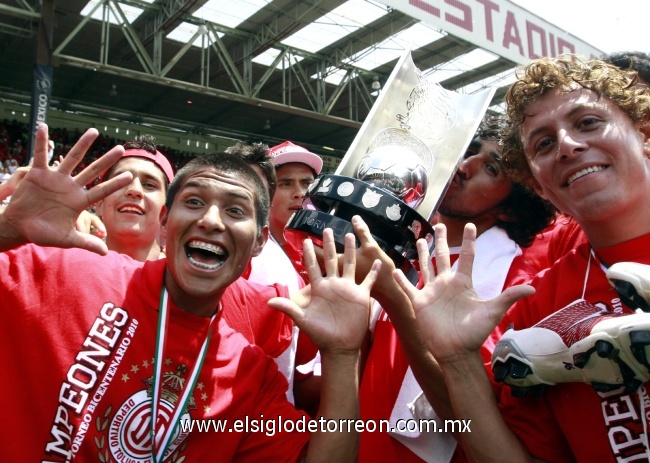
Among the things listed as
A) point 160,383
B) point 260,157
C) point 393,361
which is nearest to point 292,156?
point 260,157

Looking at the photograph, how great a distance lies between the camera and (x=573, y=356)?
132cm

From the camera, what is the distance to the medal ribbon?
1.54 meters

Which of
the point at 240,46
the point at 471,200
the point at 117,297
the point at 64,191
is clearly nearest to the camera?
the point at 64,191

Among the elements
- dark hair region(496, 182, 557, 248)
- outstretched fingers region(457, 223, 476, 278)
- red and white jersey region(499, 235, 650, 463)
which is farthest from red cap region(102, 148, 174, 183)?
red and white jersey region(499, 235, 650, 463)

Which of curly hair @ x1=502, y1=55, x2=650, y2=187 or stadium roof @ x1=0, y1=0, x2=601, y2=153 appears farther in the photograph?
stadium roof @ x1=0, y1=0, x2=601, y2=153

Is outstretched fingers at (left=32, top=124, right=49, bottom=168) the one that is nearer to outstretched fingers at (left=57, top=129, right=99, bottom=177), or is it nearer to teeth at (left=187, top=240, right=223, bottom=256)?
outstretched fingers at (left=57, top=129, right=99, bottom=177)

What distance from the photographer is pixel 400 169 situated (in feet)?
5.86

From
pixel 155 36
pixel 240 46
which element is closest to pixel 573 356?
pixel 155 36

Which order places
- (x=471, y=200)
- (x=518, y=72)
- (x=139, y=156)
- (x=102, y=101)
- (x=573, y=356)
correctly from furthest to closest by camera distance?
(x=102, y=101)
(x=139, y=156)
(x=471, y=200)
(x=518, y=72)
(x=573, y=356)

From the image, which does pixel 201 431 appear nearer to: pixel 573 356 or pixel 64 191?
pixel 64 191

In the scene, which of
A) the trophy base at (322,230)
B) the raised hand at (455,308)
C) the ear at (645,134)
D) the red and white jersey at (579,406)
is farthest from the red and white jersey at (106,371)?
the ear at (645,134)

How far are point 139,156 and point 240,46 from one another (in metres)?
11.7

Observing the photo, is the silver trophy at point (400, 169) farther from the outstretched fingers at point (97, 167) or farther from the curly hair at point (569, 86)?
the outstretched fingers at point (97, 167)

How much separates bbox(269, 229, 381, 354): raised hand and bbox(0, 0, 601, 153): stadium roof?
938 centimetres
